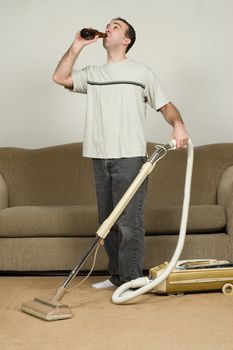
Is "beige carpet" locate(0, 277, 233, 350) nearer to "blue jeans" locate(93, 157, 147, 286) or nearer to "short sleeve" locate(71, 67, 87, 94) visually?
"blue jeans" locate(93, 157, 147, 286)

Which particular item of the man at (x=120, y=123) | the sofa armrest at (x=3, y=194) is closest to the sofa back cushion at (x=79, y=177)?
the sofa armrest at (x=3, y=194)

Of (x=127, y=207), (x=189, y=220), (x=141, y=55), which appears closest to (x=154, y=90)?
(x=127, y=207)

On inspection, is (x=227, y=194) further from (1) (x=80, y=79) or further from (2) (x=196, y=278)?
(1) (x=80, y=79)

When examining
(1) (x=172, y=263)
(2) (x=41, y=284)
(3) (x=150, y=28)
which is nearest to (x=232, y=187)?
(1) (x=172, y=263)

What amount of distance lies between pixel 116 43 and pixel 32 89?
5.54ft

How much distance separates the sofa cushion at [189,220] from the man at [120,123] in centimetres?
49

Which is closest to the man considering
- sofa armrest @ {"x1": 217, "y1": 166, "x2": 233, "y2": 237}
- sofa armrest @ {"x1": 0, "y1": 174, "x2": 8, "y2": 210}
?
sofa armrest @ {"x1": 217, "y1": 166, "x2": 233, "y2": 237}

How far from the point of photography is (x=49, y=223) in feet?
13.7

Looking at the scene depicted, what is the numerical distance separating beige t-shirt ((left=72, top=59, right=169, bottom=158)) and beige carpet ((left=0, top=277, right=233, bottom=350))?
713mm

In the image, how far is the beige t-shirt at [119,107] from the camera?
11.8 feet

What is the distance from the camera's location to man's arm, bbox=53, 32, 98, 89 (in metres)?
3.61

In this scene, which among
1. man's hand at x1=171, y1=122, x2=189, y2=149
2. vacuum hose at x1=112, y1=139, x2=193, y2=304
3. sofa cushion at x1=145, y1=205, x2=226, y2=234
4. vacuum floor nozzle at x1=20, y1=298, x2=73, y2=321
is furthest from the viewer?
sofa cushion at x1=145, y1=205, x2=226, y2=234

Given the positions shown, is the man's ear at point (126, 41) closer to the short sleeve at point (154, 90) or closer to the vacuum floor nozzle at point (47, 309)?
the short sleeve at point (154, 90)

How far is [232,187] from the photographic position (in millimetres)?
4129
